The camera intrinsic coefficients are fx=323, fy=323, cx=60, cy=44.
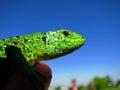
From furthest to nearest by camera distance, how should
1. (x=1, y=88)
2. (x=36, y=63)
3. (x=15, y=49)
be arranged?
(x=36, y=63) → (x=15, y=49) → (x=1, y=88)

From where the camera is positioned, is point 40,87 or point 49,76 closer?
point 40,87

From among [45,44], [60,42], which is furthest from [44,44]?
[60,42]

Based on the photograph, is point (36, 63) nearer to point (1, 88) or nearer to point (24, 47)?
point (24, 47)

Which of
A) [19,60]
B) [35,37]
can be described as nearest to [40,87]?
[19,60]

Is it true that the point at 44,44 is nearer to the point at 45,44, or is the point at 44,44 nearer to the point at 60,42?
the point at 45,44

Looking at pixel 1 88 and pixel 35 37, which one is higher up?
pixel 35 37

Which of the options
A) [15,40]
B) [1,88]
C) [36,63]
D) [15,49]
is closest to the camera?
[1,88]

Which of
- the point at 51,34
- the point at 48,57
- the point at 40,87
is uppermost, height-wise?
the point at 51,34
